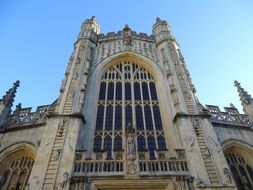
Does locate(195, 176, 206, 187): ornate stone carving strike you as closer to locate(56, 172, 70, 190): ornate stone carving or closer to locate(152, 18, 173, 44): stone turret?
locate(56, 172, 70, 190): ornate stone carving

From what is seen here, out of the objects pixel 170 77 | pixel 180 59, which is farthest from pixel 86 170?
pixel 180 59

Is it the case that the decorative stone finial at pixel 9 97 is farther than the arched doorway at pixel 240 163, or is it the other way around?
the decorative stone finial at pixel 9 97

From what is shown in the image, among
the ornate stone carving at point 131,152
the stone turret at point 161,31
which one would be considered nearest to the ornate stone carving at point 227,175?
the ornate stone carving at point 131,152

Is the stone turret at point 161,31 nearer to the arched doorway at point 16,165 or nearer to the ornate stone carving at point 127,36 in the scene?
the ornate stone carving at point 127,36

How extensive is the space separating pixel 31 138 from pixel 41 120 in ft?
4.62

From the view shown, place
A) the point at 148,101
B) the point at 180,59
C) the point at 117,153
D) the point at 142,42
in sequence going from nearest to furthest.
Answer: the point at 117,153, the point at 148,101, the point at 180,59, the point at 142,42

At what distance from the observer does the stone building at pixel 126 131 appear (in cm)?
1155

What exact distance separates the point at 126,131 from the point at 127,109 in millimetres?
3546

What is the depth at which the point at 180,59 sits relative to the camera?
19.8 m

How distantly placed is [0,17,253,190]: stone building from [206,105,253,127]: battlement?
7cm

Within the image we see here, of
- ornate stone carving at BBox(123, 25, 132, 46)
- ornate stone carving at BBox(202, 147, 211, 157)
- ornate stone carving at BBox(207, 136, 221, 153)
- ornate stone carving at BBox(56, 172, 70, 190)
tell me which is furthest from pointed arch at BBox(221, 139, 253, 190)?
ornate stone carving at BBox(123, 25, 132, 46)

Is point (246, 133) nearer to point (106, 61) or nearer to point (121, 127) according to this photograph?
point (121, 127)

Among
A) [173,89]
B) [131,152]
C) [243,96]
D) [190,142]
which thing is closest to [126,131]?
[131,152]

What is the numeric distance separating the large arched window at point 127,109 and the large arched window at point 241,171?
412 cm
